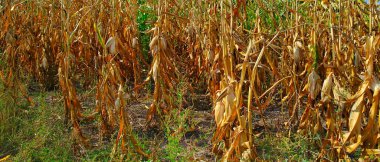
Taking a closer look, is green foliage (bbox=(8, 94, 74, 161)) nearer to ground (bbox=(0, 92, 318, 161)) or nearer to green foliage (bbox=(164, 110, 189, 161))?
ground (bbox=(0, 92, 318, 161))

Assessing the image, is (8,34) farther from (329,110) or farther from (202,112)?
(329,110)

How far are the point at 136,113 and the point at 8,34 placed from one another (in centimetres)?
92

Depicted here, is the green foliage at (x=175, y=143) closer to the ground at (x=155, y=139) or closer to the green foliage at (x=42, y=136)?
the ground at (x=155, y=139)

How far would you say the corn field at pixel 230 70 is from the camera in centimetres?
191

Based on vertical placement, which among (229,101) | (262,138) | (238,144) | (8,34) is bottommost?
(262,138)

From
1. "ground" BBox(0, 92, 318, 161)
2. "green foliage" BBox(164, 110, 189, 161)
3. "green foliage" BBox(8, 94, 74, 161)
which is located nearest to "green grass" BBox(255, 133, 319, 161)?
"ground" BBox(0, 92, 318, 161)

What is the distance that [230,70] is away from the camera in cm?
192

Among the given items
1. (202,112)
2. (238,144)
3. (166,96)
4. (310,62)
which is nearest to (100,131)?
(166,96)

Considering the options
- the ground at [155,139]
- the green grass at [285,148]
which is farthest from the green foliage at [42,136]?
the green grass at [285,148]

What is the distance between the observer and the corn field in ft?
6.28

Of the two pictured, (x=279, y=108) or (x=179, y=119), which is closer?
(x=179, y=119)

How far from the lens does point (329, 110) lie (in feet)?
6.72

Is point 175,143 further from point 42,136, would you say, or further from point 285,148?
point 42,136

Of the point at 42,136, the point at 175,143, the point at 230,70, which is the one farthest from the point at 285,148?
the point at 42,136
